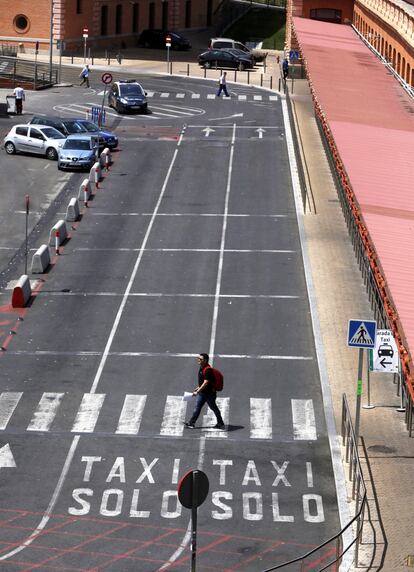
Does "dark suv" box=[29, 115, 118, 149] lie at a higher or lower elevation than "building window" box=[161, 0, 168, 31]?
higher

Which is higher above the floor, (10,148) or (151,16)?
(10,148)

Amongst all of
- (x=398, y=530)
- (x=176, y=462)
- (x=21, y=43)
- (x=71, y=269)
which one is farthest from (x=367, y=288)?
(x=21, y=43)

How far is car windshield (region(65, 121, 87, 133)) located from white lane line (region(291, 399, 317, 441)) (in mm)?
34945

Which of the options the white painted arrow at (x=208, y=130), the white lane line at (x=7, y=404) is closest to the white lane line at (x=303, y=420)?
the white lane line at (x=7, y=404)

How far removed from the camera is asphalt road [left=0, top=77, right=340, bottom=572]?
26.6 metres

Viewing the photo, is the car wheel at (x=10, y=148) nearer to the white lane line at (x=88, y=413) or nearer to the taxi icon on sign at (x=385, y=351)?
the white lane line at (x=88, y=413)

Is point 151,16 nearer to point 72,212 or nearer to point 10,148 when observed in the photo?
point 10,148

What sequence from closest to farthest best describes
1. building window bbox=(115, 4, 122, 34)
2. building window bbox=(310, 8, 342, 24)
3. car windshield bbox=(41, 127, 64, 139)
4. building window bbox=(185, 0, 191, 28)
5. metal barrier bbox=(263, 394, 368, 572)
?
metal barrier bbox=(263, 394, 368, 572) < car windshield bbox=(41, 127, 64, 139) < building window bbox=(310, 8, 342, 24) < building window bbox=(115, 4, 122, 34) < building window bbox=(185, 0, 191, 28)

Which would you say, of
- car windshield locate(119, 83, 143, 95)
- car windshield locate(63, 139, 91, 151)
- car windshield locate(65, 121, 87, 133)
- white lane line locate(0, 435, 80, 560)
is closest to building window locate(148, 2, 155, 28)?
car windshield locate(119, 83, 143, 95)

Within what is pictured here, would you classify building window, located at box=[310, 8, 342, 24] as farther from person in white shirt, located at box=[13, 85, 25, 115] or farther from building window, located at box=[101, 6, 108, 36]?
person in white shirt, located at box=[13, 85, 25, 115]

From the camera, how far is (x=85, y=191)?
56219 millimetres

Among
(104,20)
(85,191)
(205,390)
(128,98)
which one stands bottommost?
(104,20)

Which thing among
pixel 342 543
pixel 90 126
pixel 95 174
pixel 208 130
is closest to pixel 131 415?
pixel 342 543

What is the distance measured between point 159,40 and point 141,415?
82.9m
